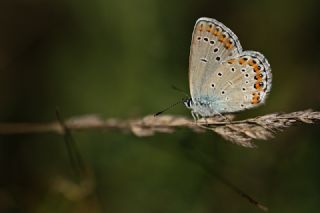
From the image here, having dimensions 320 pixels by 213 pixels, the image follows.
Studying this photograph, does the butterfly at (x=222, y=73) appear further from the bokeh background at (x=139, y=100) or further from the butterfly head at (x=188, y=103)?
the bokeh background at (x=139, y=100)

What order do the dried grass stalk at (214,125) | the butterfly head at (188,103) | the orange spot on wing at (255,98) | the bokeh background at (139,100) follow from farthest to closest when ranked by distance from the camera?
the bokeh background at (139,100) < the butterfly head at (188,103) < the orange spot on wing at (255,98) < the dried grass stalk at (214,125)

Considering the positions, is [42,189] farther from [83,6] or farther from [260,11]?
[260,11]

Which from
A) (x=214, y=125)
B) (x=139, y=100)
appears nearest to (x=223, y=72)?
(x=214, y=125)

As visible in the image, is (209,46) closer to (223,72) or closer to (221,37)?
(221,37)

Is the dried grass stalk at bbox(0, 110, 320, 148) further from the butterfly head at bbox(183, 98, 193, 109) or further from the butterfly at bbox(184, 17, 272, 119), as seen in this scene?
the butterfly head at bbox(183, 98, 193, 109)

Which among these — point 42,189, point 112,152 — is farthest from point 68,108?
point 42,189

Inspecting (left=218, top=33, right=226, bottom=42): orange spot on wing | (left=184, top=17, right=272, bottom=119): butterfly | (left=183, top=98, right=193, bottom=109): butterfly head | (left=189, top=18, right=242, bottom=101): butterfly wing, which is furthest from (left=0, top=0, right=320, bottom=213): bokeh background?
(left=218, top=33, right=226, bottom=42): orange spot on wing

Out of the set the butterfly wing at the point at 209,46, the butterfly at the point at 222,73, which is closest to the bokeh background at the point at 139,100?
the butterfly at the point at 222,73
